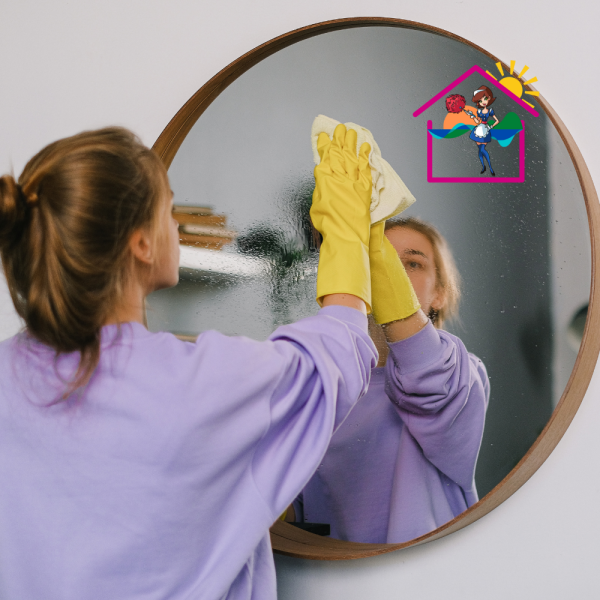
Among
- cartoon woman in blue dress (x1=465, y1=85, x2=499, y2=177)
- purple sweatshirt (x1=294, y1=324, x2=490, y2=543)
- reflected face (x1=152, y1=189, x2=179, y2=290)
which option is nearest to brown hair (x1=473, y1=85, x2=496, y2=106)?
cartoon woman in blue dress (x1=465, y1=85, x2=499, y2=177)

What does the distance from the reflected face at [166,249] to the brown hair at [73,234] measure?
1.5 inches

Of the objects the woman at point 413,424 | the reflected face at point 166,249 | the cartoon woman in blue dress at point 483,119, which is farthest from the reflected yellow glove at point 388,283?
the reflected face at point 166,249

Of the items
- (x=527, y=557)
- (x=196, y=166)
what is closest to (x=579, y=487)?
(x=527, y=557)

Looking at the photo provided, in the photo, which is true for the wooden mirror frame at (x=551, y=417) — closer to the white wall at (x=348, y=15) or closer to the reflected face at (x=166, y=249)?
the white wall at (x=348, y=15)

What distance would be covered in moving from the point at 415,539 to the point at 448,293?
0.30 meters

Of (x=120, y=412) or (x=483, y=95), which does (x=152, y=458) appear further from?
(x=483, y=95)

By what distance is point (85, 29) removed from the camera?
42.0 inches

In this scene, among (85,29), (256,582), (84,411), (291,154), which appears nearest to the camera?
(84,411)

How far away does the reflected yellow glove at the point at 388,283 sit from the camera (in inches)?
29.3

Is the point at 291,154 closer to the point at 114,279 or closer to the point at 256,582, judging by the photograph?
the point at 114,279

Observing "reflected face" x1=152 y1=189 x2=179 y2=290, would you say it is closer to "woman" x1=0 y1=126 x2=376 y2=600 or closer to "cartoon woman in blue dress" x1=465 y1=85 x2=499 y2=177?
"woman" x1=0 y1=126 x2=376 y2=600

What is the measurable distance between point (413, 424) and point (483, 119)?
0.39 m

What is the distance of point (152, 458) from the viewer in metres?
0.52

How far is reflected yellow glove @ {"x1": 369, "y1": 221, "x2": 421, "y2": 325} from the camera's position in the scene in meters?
0.74
